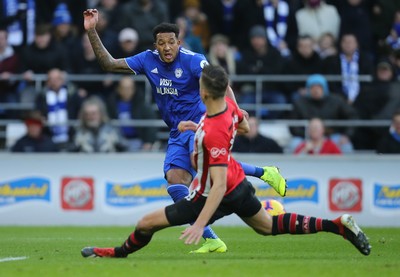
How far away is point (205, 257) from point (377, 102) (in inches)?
365

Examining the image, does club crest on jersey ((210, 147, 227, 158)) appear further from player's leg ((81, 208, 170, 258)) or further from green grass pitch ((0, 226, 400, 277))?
green grass pitch ((0, 226, 400, 277))

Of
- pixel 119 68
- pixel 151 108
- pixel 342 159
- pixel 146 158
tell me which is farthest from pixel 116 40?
pixel 119 68

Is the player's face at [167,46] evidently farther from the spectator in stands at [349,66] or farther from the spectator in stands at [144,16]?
the spectator in stands at [144,16]

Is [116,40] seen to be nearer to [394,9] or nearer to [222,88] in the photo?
[394,9]

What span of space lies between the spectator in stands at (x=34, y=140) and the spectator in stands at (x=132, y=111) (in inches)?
55.2

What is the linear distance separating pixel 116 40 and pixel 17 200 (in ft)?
13.9

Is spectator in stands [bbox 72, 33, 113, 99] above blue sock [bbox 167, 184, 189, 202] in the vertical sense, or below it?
above

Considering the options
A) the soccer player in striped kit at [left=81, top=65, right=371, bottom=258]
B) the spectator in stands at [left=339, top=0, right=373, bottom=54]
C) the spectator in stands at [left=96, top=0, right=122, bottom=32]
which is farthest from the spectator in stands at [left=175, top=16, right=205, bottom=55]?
the soccer player in striped kit at [left=81, top=65, right=371, bottom=258]

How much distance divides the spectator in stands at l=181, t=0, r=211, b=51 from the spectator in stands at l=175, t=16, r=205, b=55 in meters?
0.46

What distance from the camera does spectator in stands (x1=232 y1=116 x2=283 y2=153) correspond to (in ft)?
58.3

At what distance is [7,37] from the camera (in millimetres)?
20375

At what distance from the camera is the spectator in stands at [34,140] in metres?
18.1


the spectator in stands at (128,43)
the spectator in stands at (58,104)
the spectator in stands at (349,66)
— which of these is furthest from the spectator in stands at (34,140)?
the spectator in stands at (349,66)

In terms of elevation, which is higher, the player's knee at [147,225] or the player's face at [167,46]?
the player's face at [167,46]
